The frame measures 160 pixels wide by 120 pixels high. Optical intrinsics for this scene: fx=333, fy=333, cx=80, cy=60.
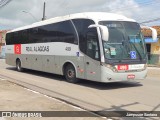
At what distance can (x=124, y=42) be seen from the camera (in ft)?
44.2

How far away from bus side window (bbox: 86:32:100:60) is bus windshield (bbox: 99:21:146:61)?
0.48 meters

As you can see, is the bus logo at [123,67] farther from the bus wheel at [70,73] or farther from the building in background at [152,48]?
the building in background at [152,48]

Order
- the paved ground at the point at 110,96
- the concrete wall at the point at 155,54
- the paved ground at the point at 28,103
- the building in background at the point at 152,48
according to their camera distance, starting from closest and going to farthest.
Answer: the paved ground at the point at 28,103
the paved ground at the point at 110,96
the concrete wall at the point at 155,54
the building in background at the point at 152,48

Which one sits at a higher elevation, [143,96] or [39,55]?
[39,55]

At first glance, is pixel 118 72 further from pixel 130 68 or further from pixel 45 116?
pixel 45 116

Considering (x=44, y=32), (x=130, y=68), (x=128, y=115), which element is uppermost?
(x=44, y=32)

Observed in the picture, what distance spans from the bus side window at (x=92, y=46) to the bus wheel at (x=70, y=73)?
1.73 metres

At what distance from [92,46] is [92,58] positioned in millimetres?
499

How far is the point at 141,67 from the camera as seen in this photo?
543 inches

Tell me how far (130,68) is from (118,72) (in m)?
0.60

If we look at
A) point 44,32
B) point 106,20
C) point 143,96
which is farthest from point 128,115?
point 44,32

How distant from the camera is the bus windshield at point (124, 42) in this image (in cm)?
1320

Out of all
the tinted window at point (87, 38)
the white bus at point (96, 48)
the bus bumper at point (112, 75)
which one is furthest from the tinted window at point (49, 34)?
the bus bumper at point (112, 75)

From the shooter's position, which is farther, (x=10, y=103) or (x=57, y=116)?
(x=10, y=103)
